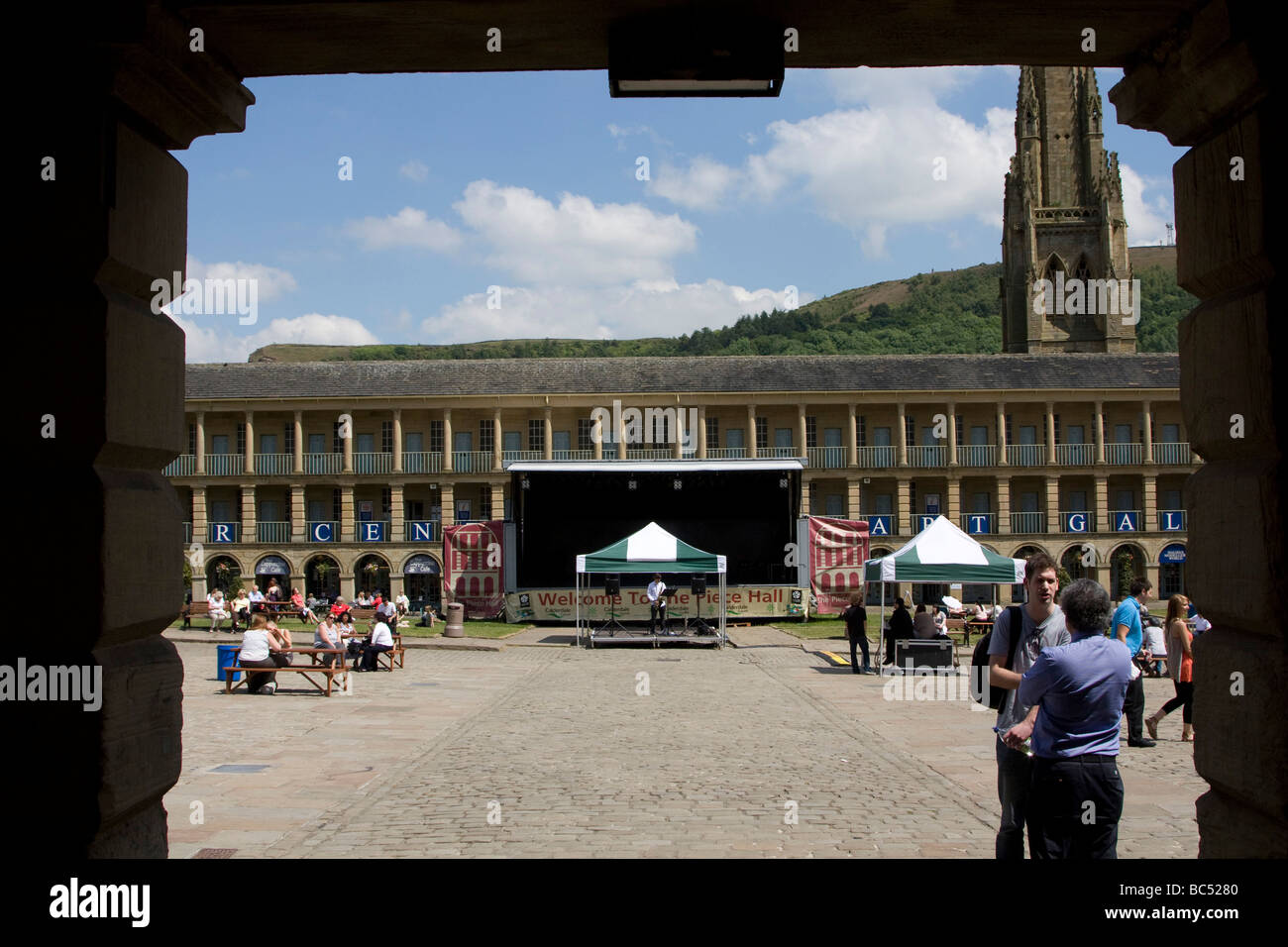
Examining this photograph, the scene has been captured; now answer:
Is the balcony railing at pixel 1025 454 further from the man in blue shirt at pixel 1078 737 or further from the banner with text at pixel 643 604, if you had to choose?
the man in blue shirt at pixel 1078 737

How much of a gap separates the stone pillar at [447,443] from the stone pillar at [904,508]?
22.0m

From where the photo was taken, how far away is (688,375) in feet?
193

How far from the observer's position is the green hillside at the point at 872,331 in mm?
128250

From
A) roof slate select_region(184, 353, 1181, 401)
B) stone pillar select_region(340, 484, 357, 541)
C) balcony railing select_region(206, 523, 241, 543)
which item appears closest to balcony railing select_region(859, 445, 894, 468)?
roof slate select_region(184, 353, 1181, 401)

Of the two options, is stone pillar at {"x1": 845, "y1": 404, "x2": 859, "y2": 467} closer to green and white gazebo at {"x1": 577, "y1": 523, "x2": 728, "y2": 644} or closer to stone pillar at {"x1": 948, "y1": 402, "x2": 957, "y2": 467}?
stone pillar at {"x1": 948, "y1": 402, "x2": 957, "y2": 467}

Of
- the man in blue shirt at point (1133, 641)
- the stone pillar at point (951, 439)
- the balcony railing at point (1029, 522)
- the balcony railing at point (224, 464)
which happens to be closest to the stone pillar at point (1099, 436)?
the balcony railing at point (1029, 522)

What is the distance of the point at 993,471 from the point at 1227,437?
54897 mm

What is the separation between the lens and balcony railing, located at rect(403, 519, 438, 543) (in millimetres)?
56281

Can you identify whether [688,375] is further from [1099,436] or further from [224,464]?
[224,464]

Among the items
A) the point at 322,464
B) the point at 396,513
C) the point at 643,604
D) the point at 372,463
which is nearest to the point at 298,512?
the point at 322,464

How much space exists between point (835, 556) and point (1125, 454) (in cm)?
2703

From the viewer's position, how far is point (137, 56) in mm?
3664
